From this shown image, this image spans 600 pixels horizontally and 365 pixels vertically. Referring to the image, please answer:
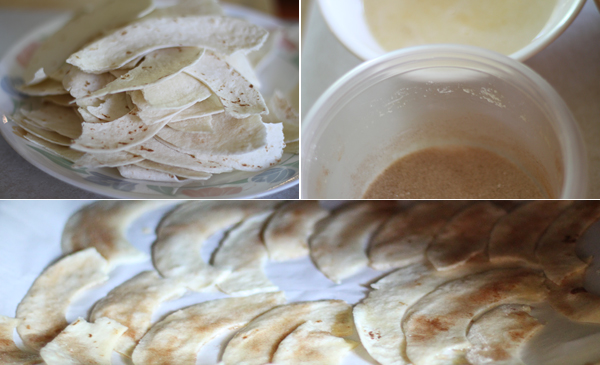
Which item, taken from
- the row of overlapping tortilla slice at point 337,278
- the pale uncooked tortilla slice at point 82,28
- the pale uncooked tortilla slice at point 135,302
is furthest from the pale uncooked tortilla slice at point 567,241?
the pale uncooked tortilla slice at point 82,28

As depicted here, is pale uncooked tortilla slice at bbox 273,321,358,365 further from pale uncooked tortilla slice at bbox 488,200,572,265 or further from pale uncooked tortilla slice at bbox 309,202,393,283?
pale uncooked tortilla slice at bbox 488,200,572,265

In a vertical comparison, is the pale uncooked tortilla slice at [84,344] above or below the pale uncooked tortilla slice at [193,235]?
below

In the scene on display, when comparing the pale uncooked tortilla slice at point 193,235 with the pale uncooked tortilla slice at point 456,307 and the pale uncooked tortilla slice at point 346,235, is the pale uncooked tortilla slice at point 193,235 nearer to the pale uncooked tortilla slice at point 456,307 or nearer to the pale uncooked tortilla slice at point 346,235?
the pale uncooked tortilla slice at point 346,235

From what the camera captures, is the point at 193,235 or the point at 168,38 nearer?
the point at 168,38

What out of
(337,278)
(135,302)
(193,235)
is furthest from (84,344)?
(337,278)

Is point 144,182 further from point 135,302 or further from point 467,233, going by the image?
point 467,233

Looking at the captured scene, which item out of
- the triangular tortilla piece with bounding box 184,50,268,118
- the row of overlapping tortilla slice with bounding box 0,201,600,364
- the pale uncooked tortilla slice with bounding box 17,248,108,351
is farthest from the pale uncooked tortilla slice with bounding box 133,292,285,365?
the triangular tortilla piece with bounding box 184,50,268,118

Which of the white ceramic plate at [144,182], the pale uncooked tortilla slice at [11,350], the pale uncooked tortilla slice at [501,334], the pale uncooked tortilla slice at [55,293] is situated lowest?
the pale uncooked tortilla slice at [11,350]
